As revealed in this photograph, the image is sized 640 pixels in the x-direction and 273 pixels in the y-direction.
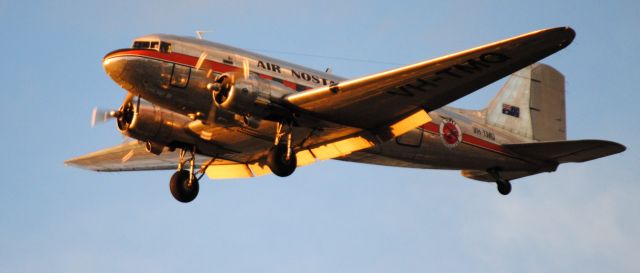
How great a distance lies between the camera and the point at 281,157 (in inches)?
881

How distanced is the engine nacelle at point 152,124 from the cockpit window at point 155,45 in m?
2.23

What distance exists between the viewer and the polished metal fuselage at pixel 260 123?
22.1 m

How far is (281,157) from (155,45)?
12.6 ft

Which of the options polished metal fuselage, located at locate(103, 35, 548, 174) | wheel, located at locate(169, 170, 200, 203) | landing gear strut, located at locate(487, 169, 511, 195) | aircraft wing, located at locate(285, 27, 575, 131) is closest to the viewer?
aircraft wing, located at locate(285, 27, 575, 131)

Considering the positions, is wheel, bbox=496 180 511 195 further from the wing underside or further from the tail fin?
the wing underside

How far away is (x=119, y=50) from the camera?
2223cm

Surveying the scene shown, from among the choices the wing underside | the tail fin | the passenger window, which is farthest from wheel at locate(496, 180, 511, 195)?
the passenger window

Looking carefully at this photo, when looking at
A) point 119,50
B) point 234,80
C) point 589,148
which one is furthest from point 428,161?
point 119,50

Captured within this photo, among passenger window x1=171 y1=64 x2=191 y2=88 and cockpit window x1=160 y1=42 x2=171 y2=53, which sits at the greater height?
cockpit window x1=160 y1=42 x2=171 y2=53

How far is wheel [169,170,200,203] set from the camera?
24984 mm

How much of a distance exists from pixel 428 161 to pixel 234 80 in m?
6.55

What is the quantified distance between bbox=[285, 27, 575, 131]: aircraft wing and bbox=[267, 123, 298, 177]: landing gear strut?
769mm

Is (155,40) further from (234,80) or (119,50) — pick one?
(234,80)

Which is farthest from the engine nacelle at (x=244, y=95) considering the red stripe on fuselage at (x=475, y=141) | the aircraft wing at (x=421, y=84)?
the red stripe on fuselage at (x=475, y=141)
